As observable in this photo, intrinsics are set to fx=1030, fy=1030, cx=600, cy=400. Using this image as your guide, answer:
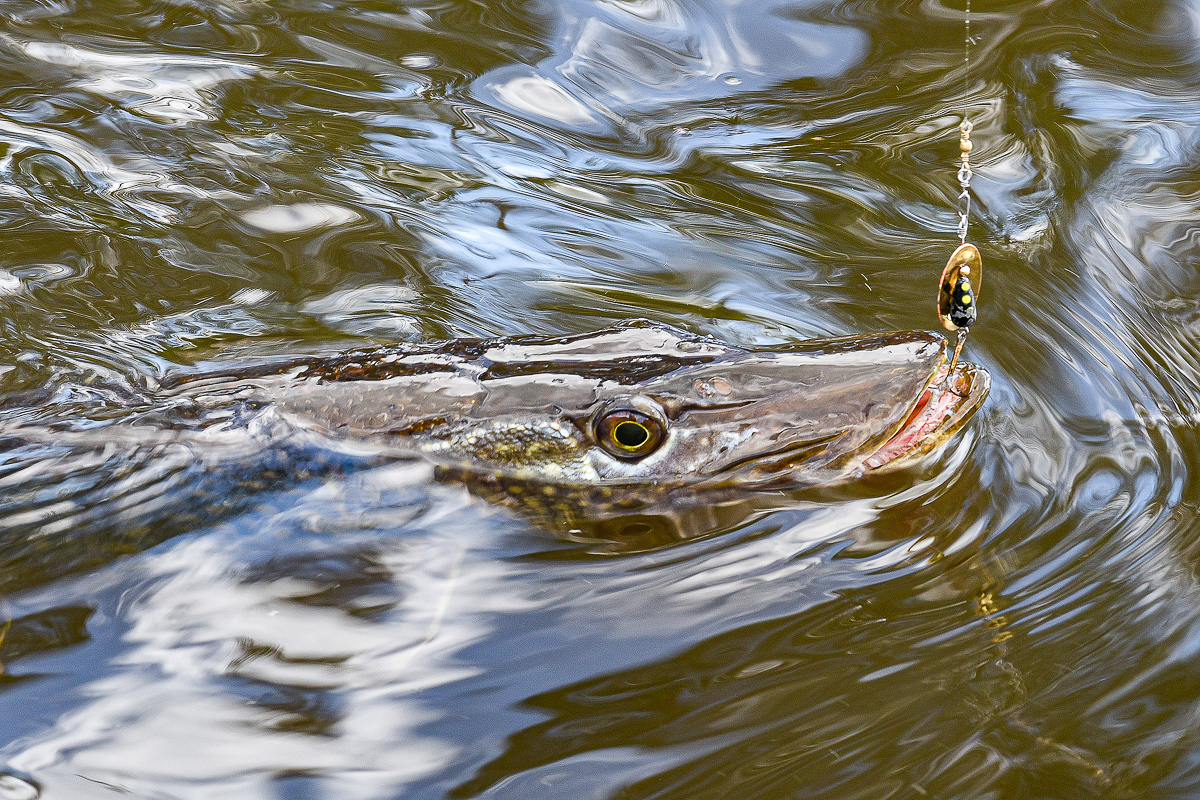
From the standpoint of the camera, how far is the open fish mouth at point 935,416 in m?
2.90

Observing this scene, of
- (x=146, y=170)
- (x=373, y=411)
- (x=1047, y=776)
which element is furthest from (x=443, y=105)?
(x=1047, y=776)

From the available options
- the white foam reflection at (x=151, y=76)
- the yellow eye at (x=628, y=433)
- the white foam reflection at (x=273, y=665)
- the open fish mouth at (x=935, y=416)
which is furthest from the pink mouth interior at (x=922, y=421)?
the white foam reflection at (x=151, y=76)

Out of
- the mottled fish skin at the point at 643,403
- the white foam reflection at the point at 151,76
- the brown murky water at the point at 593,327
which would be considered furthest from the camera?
the white foam reflection at the point at 151,76

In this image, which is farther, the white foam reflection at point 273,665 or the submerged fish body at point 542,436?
the submerged fish body at point 542,436

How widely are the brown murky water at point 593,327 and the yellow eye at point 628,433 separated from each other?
303 millimetres

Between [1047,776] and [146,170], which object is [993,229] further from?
[146,170]

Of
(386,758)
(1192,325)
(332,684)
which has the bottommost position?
(386,758)

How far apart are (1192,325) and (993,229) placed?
899mm

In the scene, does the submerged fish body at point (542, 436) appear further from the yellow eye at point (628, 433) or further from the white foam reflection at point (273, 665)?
the white foam reflection at point (273, 665)

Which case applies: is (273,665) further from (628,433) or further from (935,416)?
(935,416)

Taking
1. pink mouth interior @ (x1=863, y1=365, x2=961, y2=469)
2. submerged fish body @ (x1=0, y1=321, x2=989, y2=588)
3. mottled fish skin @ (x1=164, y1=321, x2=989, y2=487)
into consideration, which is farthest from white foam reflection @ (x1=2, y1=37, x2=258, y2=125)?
pink mouth interior @ (x1=863, y1=365, x2=961, y2=469)

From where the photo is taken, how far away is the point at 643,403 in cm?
290

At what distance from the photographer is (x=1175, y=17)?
5.64 meters

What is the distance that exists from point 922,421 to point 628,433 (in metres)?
0.83
